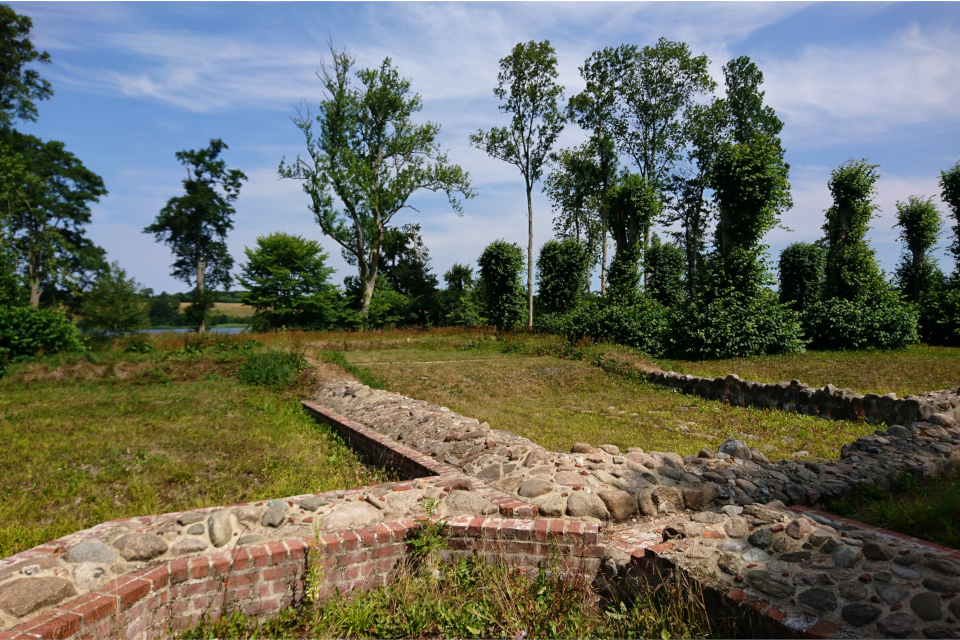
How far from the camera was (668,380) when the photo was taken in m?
12.1

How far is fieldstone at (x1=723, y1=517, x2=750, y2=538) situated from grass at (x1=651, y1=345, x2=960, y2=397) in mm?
8058

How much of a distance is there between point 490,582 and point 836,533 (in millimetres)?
2207

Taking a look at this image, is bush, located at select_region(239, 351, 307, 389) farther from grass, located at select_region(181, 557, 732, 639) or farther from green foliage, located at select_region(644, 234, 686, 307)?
green foliage, located at select_region(644, 234, 686, 307)

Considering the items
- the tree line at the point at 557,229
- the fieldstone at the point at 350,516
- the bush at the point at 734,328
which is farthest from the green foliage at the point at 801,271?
the fieldstone at the point at 350,516

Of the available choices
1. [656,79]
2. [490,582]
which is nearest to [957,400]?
[490,582]

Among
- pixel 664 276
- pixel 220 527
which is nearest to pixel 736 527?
pixel 220 527

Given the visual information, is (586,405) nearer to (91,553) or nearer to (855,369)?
(855,369)

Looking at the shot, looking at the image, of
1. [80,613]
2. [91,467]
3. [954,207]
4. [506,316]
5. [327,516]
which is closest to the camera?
[80,613]

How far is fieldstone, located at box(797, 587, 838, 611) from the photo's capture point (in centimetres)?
268

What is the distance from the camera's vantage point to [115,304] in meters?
25.6

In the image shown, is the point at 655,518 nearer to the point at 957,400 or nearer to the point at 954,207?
the point at 957,400

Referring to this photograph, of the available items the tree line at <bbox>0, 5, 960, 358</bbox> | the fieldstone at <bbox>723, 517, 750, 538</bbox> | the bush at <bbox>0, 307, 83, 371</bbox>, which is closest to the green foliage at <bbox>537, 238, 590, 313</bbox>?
the tree line at <bbox>0, 5, 960, 358</bbox>

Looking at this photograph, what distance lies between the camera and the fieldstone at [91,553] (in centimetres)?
303

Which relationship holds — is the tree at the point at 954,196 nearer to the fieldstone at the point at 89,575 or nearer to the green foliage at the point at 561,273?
the green foliage at the point at 561,273
